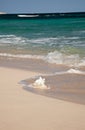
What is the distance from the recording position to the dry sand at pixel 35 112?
417 centimetres

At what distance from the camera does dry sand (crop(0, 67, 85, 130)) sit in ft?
13.7

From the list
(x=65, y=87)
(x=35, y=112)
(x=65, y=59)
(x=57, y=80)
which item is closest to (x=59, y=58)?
(x=65, y=59)

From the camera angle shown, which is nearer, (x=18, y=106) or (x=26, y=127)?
(x=26, y=127)

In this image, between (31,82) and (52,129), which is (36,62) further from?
(52,129)

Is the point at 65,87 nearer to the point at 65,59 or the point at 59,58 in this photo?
the point at 65,59

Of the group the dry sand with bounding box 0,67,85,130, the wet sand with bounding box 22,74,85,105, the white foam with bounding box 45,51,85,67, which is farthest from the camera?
the white foam with bounding box 45,51,85,67

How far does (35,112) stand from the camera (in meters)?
4.62

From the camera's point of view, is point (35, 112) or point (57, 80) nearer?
point (35, 112)

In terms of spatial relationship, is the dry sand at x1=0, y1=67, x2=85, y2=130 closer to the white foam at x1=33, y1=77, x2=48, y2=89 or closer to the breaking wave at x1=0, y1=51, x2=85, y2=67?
the white foam at x1=33, y1=77, x2=48, y2=89

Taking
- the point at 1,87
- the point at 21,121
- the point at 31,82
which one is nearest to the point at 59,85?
the point at 31,82

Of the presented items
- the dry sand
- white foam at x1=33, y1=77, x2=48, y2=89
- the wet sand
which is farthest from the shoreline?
the dry sand

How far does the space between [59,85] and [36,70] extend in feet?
5.96

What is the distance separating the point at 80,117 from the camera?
445cm

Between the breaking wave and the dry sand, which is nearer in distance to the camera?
the dry sand
